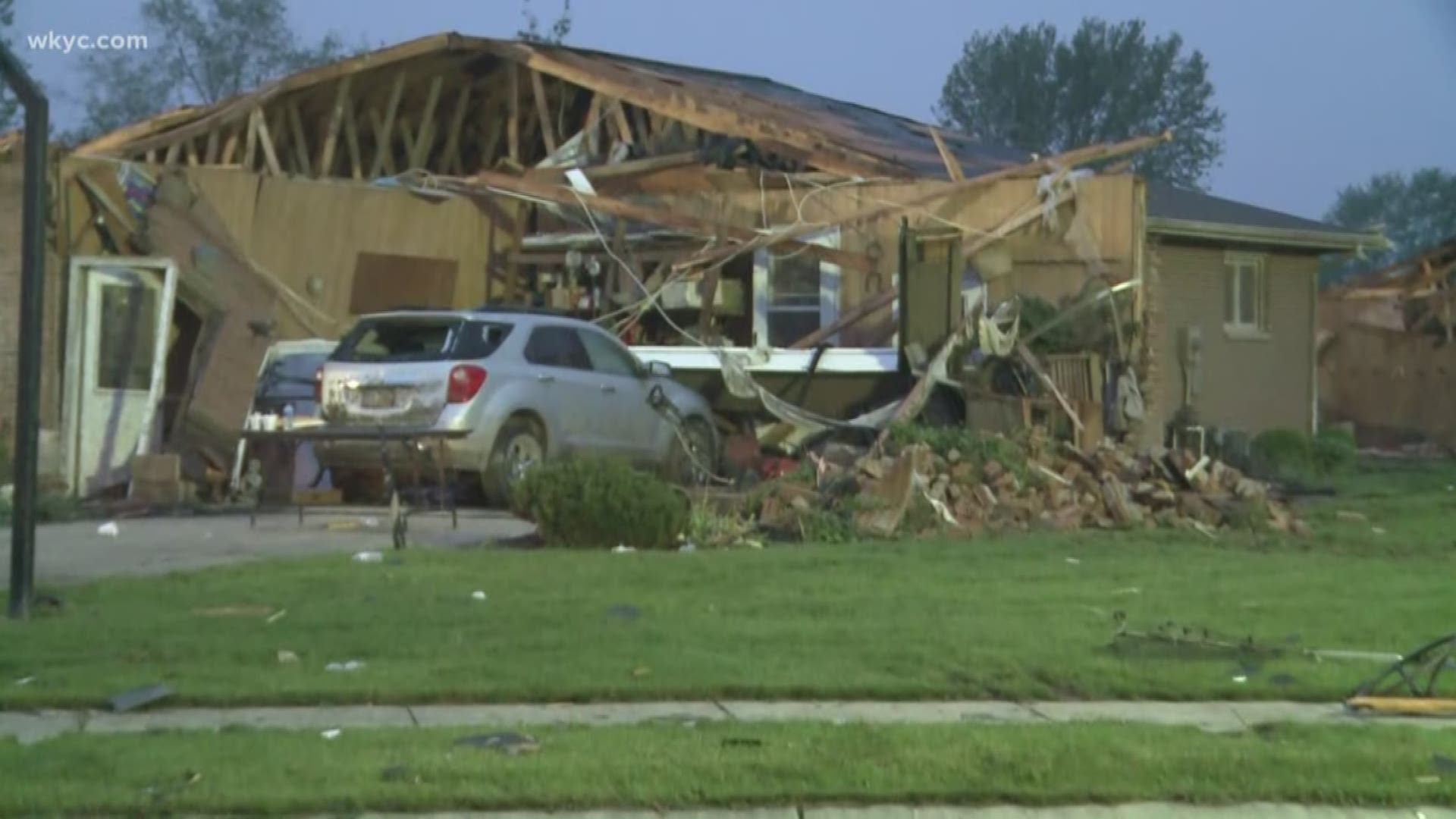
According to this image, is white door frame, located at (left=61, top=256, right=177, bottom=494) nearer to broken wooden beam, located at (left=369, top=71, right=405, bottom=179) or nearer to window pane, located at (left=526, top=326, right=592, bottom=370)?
window pane, located at (left=526, top=326, right=592, bottom=370)

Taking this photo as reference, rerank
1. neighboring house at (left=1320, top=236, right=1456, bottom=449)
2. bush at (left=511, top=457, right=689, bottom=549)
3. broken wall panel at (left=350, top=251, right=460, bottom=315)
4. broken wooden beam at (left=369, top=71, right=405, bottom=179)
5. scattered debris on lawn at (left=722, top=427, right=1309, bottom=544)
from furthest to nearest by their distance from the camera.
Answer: neighboring house at (left=1320, top=236, right=1456, bottom=449), broken wooden beam at (left=369, top=71, right=405, bottom=179), broken wall panel at (left=350, top=251, right=460, bottom=315), scattered debris on lawn at (left=722, top=427, right=1309, bottom=544), bush at (left=511, top=457, right=689, bottom=549)

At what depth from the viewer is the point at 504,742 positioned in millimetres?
7543

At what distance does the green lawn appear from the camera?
345 inches

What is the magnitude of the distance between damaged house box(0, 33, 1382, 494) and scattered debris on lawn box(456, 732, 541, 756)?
37.8 ft

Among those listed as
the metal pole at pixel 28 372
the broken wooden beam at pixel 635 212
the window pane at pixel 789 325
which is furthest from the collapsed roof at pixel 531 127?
the metal pole at pixel 28 372

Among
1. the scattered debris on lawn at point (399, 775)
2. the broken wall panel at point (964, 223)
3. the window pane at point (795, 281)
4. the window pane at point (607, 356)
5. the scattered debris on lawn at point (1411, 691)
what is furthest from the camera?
the window pane at point (795, 281)

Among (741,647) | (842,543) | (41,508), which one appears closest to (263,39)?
(41,508)

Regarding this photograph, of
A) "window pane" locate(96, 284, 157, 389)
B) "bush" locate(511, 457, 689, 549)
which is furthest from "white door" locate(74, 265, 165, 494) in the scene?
"bush" locate(511, 457, 689, 549)

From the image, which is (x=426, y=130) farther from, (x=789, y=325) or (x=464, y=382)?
(x=464, y=382)

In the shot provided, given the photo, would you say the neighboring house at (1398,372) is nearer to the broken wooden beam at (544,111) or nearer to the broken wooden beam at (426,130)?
the broken wooden beam at (544,111)

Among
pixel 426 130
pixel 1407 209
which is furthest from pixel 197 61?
pixel 1407 209

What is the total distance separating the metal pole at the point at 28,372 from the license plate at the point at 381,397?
6.39m

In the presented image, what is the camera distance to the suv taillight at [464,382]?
16.6 meters

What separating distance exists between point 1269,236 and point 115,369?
591 inches
